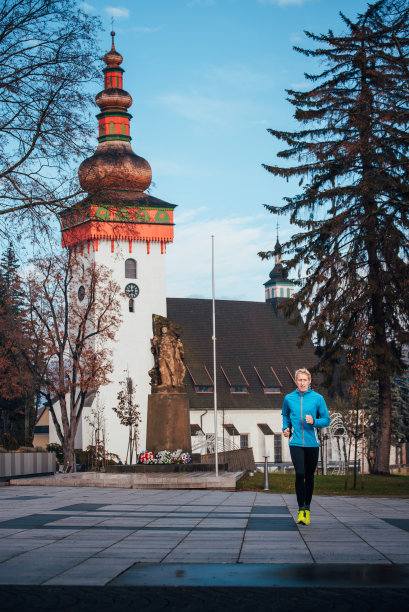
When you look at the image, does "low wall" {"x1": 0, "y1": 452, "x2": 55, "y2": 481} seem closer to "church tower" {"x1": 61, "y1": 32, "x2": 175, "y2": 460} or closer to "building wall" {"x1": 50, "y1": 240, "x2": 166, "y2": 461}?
"church tower" {"x1": 61, "y1": 32, "x2": 175, "y2": 460}

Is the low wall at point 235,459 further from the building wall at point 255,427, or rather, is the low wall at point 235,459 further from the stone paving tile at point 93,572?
the stone paving tile at point 93,572

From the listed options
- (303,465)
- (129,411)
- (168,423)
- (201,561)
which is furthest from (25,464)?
(129,411)

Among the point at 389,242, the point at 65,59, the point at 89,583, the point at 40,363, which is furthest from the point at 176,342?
the point at 89,583

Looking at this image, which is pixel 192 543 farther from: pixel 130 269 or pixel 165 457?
pixel 130 269

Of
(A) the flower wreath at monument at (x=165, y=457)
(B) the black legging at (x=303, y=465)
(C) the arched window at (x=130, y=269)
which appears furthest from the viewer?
(C) the arched window at (x=130, y=269)

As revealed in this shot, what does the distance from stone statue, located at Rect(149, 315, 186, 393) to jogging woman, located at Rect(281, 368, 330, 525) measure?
2275 centimetres

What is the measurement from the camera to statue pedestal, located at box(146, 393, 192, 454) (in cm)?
3216

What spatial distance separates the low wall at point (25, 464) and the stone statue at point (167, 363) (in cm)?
471

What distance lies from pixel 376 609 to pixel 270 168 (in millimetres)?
29363

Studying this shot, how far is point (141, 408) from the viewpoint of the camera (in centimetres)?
6756

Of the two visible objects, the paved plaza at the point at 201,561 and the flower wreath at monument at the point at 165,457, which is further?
the flower wreath at monument at the point at 165,457

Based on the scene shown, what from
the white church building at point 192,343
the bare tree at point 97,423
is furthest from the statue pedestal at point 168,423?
the white church building at point 192,343

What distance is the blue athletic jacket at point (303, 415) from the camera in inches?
392

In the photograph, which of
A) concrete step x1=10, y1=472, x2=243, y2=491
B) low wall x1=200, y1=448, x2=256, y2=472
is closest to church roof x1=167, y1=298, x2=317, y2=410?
low wall x1=200, y1=448, x2=256, y2=472
